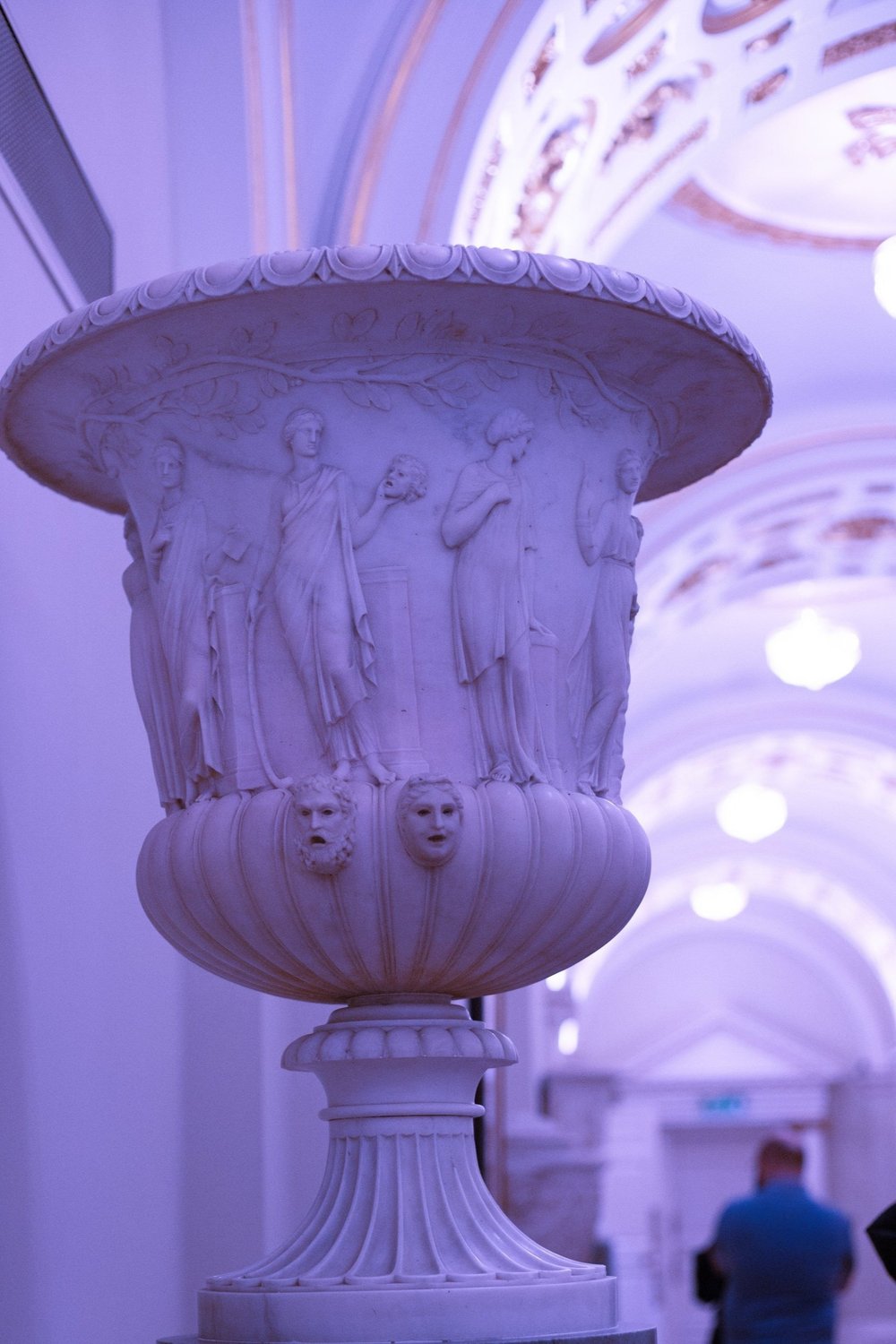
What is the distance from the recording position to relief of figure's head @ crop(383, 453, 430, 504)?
10.2 feet

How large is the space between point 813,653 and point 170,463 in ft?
39.9

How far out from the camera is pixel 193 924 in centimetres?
315

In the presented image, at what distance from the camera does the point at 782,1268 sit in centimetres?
540

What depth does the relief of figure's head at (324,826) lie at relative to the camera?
2.94m

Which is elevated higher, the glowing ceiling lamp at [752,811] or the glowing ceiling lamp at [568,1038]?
the glowing ceiling lamp at [752,811]

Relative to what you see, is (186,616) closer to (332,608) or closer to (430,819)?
(332,608)

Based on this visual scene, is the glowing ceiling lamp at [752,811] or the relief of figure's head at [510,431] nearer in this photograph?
the relief of figure's head at [510,431]

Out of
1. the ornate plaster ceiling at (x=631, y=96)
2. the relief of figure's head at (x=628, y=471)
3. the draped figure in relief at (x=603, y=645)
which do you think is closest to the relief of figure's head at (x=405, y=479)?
the draped figure in relief at (x=603, y=645)

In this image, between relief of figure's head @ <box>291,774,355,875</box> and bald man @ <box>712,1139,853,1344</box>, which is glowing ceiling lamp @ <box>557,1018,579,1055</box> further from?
relief of figure's head @ <box>291,774,355,875</box>

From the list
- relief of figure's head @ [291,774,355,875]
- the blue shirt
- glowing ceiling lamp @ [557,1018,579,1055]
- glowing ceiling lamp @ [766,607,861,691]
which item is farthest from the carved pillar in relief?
glowing ceiling lamp @ [557,1018,579,1055]

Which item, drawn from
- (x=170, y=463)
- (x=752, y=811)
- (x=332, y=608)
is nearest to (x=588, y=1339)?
(x=332, y=608)

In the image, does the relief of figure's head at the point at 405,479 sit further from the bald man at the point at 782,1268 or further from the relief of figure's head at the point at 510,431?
the bald man at the point at 782,1268

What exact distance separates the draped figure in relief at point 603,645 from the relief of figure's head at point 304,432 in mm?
486

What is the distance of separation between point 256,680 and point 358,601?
23 cm
